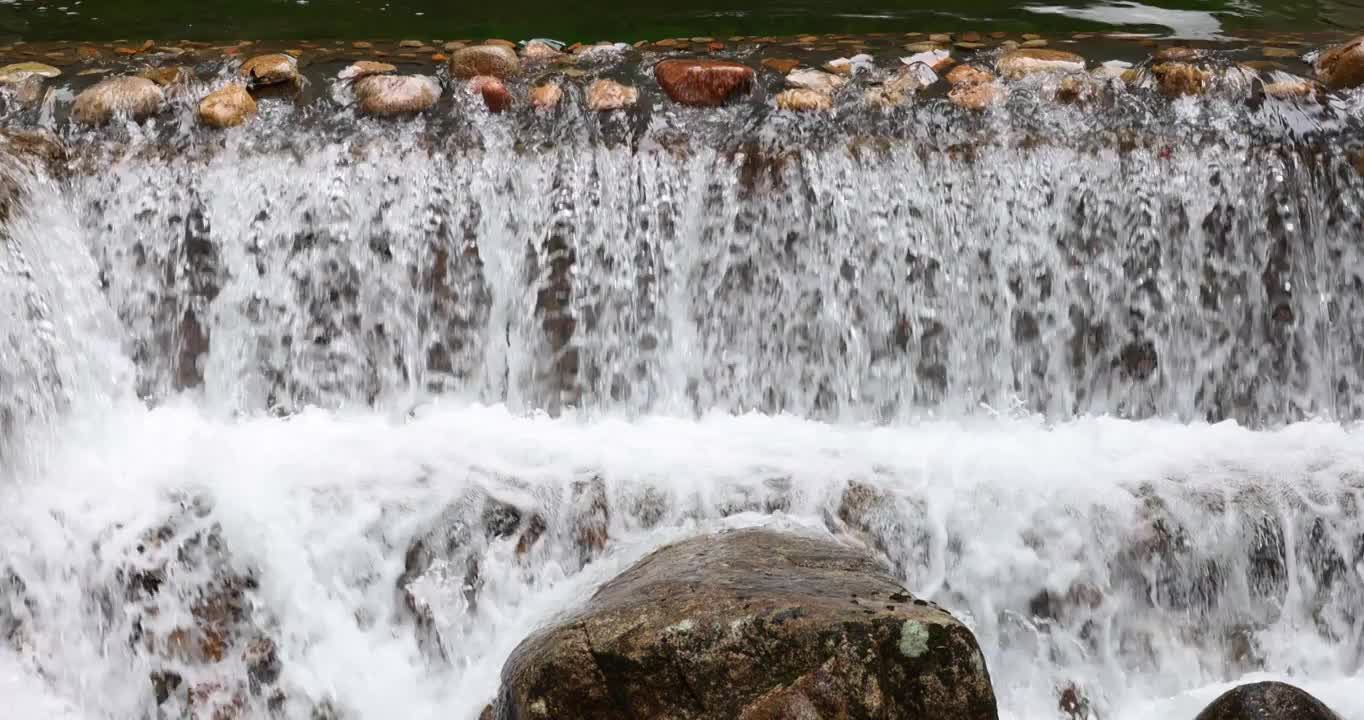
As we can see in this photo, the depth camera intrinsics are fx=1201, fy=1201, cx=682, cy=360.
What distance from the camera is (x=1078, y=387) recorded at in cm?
439

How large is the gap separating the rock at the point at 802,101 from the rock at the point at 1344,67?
6.24 feet

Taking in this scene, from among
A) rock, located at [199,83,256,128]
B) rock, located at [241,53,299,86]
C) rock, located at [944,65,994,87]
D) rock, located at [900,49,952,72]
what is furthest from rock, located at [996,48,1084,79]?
rock, located at [199,83,256,128]

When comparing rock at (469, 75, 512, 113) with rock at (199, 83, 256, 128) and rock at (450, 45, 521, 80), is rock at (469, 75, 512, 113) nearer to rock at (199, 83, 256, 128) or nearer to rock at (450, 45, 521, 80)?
rock at (450, 45, 521, 80)

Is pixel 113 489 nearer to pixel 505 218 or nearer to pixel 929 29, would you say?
pixel 505 218

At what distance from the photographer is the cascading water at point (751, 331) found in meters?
3.87

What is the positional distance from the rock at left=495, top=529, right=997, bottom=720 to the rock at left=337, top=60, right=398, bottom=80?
115 inches

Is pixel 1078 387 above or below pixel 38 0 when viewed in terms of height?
below

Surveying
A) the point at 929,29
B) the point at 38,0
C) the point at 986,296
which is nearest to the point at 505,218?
the point at 986,296

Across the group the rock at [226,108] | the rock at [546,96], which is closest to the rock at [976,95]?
the rock at [546,96]

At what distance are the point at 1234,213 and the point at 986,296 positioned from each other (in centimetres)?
95

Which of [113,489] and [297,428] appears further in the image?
[297,428]

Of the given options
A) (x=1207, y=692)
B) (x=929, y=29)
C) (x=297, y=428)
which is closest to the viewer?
(x=1207, y=692)

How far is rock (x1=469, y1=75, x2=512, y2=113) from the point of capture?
4.56 m

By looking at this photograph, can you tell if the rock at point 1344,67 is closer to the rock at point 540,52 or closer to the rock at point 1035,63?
the rock at point 1035,63
